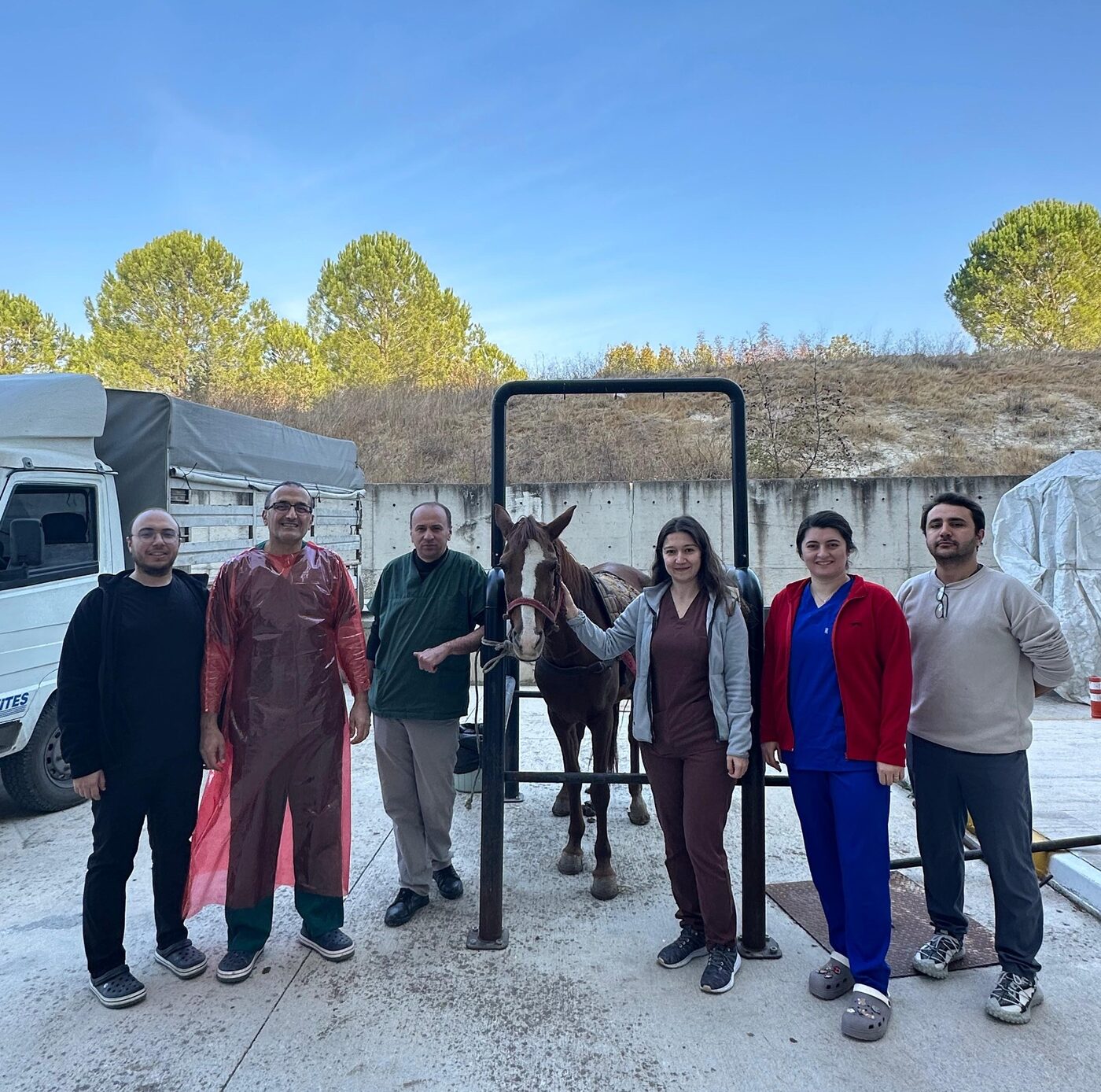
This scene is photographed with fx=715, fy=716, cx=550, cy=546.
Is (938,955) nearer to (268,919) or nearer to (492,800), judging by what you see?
(492,800)

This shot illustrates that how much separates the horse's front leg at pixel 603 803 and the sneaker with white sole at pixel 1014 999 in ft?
5.36

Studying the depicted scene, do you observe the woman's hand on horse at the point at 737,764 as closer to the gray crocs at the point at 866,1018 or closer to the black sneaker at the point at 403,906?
the gray crocs at the point at 866,1018

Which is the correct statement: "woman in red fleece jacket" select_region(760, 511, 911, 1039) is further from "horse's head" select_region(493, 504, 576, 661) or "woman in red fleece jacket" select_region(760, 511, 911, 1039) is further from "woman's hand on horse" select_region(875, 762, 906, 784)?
"horse's head" select_region(493, 504, 576, 661)

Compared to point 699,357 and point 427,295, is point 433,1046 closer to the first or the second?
point 699,357

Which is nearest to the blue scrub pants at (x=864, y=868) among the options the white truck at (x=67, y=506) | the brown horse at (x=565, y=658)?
the brown horse at (x=565, y=658)

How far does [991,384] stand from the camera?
58.4 feet

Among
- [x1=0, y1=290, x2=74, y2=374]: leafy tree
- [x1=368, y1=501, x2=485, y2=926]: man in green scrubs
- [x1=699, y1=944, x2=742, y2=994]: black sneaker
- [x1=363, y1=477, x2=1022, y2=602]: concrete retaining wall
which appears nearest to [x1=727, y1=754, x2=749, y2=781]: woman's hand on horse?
[x1=699, y1=944, x2=742, y2=994]: black sneaker

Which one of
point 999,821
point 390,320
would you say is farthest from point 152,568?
→ point 390,320

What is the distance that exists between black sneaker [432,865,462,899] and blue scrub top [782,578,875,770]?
1.81 meters

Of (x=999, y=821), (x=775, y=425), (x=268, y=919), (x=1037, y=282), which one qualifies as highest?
(x=1037, y=282)

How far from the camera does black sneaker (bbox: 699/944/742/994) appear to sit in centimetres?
268

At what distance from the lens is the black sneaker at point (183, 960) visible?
9.22ft

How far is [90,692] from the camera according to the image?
8.71ft

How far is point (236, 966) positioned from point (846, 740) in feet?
8.16
